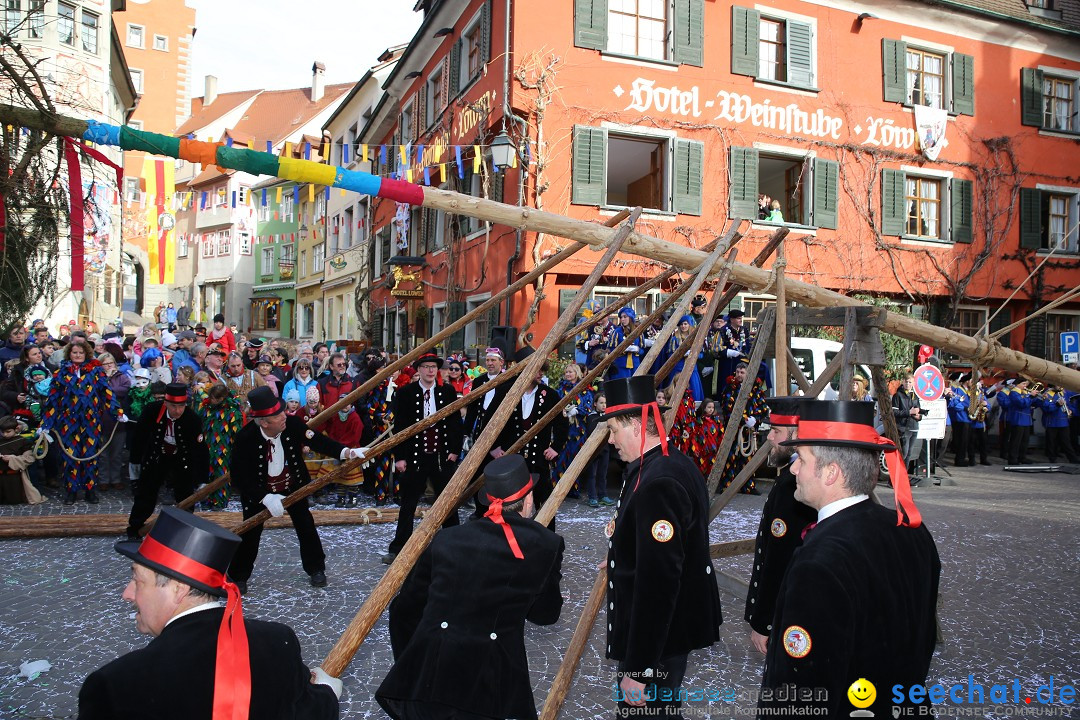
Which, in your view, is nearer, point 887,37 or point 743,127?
point 743,127

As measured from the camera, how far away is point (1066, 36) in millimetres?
20234

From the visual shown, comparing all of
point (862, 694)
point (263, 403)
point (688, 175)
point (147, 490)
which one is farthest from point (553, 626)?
point (688, 175)

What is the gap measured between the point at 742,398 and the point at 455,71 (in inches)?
620

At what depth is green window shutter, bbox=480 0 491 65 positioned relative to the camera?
16625mm

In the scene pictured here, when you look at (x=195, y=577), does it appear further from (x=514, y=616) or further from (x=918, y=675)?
(x=918, y=675)

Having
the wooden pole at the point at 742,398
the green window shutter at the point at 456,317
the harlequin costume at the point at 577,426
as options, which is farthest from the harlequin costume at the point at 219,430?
the green window shutter at the point at 456,317

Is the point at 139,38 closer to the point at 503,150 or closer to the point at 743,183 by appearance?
the point at 503,150

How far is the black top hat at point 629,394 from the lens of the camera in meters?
3.63

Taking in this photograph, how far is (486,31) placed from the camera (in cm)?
1675

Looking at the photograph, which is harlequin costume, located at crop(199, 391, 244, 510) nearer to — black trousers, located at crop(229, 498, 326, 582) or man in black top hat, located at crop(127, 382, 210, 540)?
man in black top hat, located at crop(127, 382, 210, 540)

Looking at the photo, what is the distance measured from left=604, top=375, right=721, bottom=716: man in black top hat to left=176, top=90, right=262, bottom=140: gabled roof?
55.0 metres

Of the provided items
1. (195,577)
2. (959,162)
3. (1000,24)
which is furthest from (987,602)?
(1000,24)

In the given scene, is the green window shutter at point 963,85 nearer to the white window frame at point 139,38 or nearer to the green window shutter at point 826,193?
the green window shutter at point 826,193

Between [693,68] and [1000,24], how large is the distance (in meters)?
9.04
